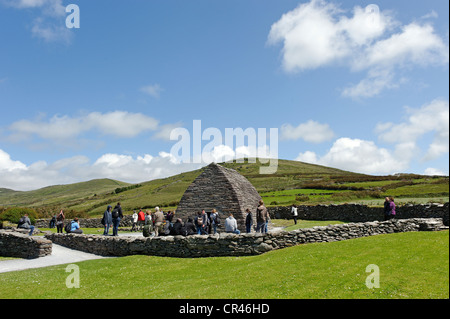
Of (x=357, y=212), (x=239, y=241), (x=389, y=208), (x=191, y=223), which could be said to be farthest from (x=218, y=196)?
(x=357, y=212)

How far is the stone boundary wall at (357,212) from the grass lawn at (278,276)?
12.6 meters

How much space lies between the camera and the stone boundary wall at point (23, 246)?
726 inches

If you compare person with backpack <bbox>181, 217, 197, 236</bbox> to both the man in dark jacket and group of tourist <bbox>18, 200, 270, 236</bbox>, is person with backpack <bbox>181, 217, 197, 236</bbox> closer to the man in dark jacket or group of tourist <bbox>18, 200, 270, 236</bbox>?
group of tourist <bbox>18, 200, 270, 236</bbox>

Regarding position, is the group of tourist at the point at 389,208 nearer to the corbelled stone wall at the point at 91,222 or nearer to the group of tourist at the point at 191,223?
the group of tourist at the point at 191,223

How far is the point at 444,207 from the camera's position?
2638 centimetres

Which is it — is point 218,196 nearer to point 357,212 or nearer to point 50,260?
point 50,260

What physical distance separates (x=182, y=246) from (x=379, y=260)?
31.9ft

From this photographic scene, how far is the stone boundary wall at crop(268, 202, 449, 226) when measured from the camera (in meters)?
27.2

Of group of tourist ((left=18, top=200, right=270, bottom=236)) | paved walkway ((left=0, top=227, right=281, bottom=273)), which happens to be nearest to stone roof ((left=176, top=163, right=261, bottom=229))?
group of tourist ((left=18, top=200, right=270, bottom=236))

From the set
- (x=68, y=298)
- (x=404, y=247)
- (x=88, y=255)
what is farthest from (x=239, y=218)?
(x=68, y=298)

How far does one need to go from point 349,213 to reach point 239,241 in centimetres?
2431

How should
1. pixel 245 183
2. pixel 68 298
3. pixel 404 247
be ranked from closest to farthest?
pixel 68 298
pixel 404 247
pixel 245 183

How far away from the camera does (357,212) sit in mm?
34250
